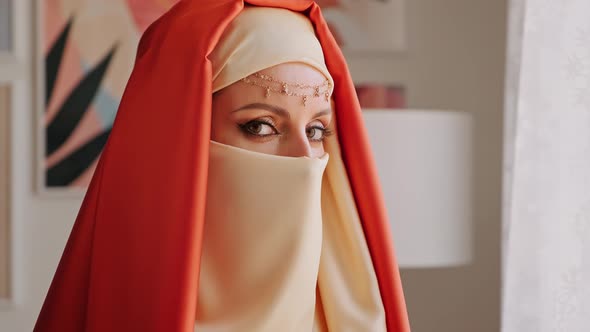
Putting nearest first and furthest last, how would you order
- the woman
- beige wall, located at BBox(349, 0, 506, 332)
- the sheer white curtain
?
the woman, the sheer white curtain, beige wall, located at BBox(349, 0, 506, 332)

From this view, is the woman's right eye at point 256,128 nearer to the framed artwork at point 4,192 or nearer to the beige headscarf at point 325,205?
the beige headscarf at point 325,205

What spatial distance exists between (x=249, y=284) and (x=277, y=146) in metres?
0.19

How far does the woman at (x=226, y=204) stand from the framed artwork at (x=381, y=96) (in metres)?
1.14

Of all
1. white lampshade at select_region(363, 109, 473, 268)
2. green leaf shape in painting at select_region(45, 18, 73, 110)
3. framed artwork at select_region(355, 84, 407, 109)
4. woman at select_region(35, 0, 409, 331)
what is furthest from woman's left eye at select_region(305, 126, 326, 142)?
green leaf shape in painting at select_region(45, 18, 73, 110)

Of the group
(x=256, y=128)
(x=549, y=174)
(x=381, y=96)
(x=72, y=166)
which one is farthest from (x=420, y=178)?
(x=72, y=166)

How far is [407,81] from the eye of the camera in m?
2.40

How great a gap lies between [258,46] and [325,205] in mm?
268

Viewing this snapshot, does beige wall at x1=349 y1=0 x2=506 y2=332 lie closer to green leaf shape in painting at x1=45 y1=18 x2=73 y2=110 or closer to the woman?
green leaf shape in painting at x1=45 y1=18 x2=73 y2=110

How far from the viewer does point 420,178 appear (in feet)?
6.23

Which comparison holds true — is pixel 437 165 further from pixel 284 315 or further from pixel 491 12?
pixel 284 315

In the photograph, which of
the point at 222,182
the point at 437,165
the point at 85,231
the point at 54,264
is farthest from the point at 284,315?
the point at 54,264

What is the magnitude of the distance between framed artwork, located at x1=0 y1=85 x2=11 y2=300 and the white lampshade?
1019 mm

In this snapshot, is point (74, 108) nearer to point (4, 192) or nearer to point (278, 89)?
point (4, 192)

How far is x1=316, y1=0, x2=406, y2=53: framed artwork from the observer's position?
2.35 meters
